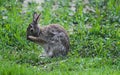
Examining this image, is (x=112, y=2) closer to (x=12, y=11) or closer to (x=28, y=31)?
(x=12, y=11)

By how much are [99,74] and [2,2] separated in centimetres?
657

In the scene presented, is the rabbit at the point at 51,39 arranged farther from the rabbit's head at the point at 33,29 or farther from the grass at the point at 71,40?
the grass at the point at 71,40

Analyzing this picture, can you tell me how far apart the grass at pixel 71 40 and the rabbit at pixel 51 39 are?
28cm

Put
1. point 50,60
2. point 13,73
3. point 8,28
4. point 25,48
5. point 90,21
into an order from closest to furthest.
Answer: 1. point 13,73
2. point 50,60
3. point 25,48
4. point 8,28
5. point 90,21

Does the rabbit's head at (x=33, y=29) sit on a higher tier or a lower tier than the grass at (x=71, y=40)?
higher

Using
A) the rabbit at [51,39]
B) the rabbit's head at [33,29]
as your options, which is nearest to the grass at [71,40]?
the rabbit at [51,39]

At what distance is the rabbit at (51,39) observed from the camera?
11344 mm

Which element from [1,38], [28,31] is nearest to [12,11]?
[1,38]

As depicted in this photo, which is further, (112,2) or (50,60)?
(112,2)

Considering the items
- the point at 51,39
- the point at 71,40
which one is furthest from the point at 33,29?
the point at 71,40

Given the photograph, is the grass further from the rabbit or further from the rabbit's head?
the rabbit's head

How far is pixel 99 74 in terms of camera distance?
883 centimetres

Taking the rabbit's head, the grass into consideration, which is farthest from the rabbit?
the grass

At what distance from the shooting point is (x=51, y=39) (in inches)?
448
